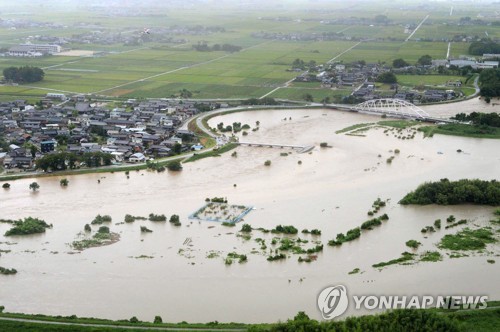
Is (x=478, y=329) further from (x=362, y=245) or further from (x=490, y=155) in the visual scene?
(x=490, y=155)

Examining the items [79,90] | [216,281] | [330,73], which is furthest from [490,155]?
[79,90]

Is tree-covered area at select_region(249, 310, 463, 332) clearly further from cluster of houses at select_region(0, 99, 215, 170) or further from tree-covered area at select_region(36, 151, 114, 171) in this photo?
cluster of houses at select_region(0, 99, 215, 170)

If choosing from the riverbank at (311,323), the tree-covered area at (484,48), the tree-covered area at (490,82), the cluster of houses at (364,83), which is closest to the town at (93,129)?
the cluster of houses at (364,83)

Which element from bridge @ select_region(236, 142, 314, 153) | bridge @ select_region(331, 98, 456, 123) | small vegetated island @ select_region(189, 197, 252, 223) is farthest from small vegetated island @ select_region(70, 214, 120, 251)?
bridge @ select_region(331, 98, 456, 123)

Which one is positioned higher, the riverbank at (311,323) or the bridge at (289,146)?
the bridge at (289,146)

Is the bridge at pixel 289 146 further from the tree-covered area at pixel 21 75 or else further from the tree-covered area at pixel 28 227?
the tree-covered area at pixel 21 75

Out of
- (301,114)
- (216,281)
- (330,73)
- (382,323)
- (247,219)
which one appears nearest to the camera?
(382,323)

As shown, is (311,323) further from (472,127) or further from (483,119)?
(483,119)

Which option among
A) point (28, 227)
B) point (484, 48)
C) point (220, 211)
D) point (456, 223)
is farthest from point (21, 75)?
point (484, 48)
